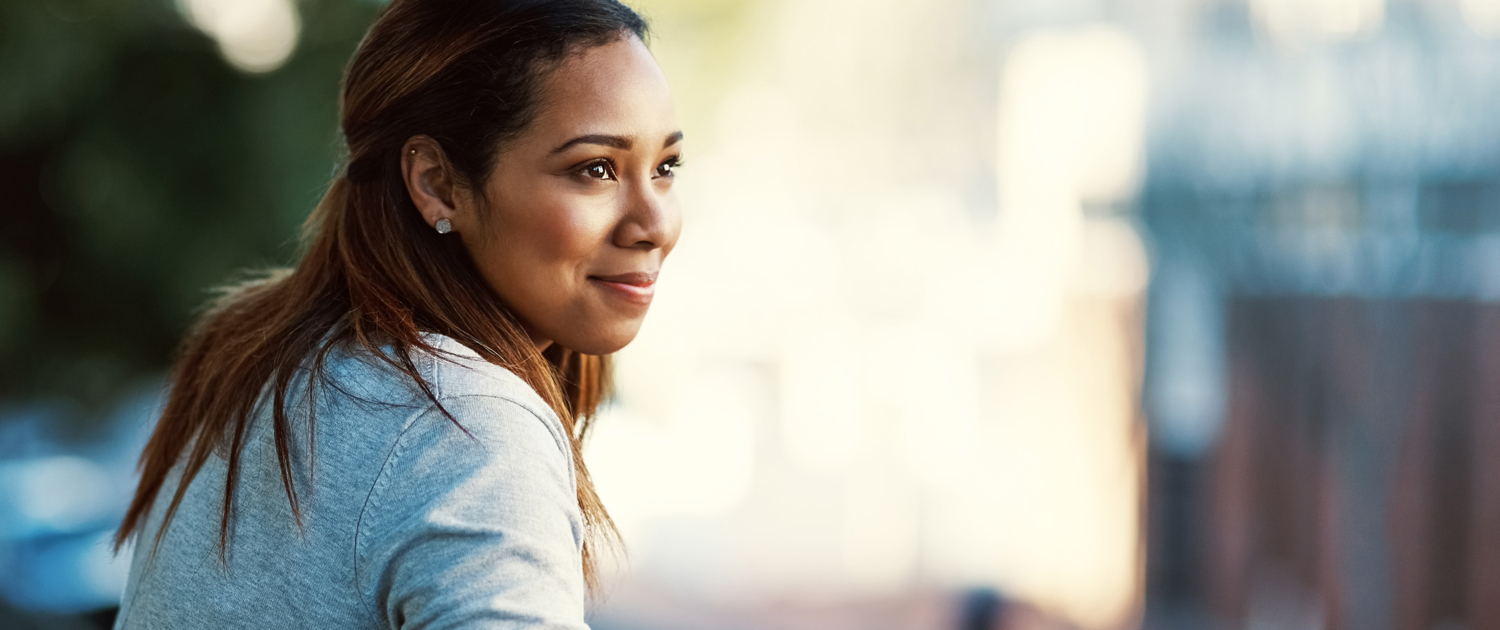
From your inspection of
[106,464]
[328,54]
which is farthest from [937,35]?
[106,464]

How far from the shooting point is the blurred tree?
311 cm

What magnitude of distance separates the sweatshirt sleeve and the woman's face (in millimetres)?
328

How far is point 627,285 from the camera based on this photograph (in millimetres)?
1483

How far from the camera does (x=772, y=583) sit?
672cm

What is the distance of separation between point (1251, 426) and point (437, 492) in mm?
4776

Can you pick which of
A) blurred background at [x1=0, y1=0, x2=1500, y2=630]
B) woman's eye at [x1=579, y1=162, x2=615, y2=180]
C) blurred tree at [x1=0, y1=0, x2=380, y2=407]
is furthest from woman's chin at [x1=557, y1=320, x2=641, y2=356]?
blurred tree at [x1=0, y1=0, x2=380, y2=407]

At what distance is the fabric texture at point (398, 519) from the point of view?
1.03 meters

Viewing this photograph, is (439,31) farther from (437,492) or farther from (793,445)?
(793,445)

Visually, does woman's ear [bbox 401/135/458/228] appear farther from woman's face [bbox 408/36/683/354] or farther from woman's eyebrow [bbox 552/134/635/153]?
woman's eyebrow [bbox 552/134/635/153]

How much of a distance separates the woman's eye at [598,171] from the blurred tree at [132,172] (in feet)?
6.66

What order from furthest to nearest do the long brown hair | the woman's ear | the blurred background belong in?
the blurred background, the woman's ear, the long brown hair

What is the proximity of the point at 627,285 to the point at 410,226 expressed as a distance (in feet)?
0.92

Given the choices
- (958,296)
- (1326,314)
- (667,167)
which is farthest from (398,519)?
(958,296)

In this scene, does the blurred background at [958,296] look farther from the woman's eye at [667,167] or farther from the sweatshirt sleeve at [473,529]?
the sweatshirt sleeve at [473,529]
